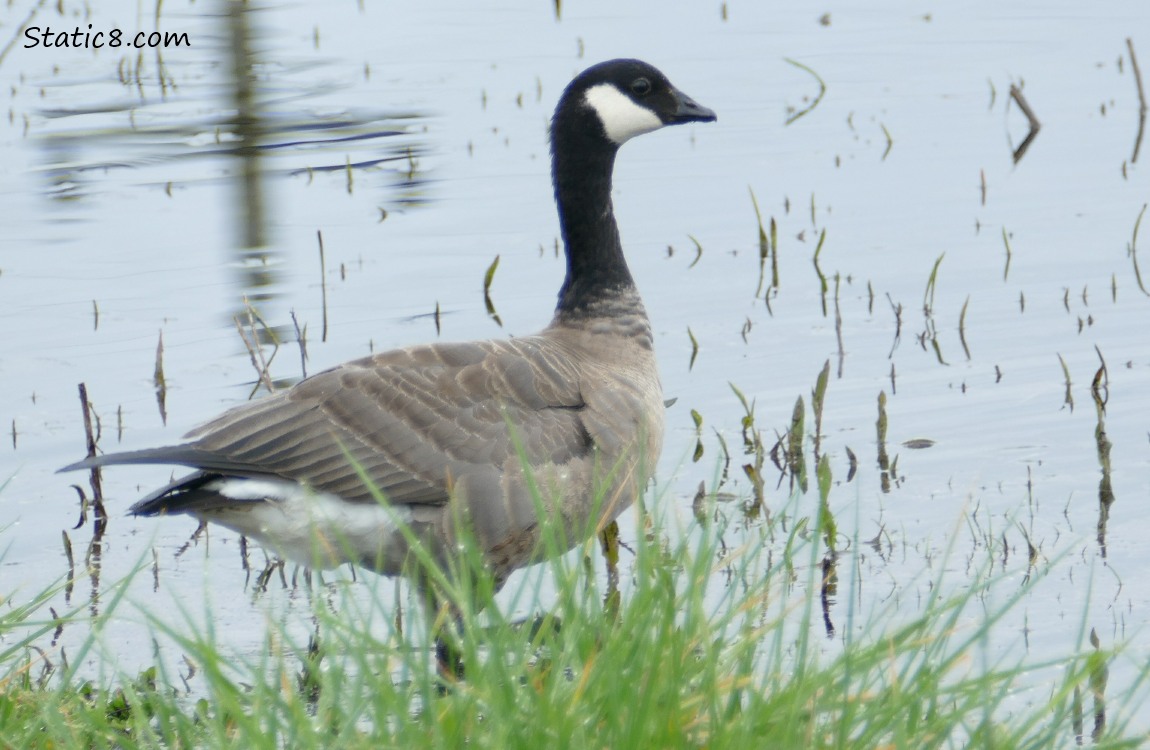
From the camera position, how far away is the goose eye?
23.2ft

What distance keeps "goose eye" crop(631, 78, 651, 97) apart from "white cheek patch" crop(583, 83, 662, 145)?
0.17ft

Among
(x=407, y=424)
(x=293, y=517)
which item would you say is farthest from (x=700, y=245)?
(x=293, y=517)

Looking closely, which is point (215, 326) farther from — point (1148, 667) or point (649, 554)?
point (1148, 667)

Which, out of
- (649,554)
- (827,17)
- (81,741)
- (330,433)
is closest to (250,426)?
(330,433)

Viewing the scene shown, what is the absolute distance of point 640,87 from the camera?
7109 millimetres

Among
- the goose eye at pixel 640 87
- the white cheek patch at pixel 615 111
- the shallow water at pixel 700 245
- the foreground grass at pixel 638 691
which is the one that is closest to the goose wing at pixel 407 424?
the shallow water at pixel 700 245

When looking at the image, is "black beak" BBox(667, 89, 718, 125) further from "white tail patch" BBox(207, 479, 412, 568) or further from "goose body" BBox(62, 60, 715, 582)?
"white tail patch" BBox(207, 479, 412, 568)

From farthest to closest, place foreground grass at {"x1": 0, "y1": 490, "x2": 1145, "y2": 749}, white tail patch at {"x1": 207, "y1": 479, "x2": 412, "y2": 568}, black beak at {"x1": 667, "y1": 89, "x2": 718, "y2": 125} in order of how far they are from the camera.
→ black beak at {"x1": 667, "y1": 89, "x2": 718, "y2": 125} → white tail patch at {"x1": 207, "y1": 479, "x2": 412, "y2": 568} → foreground grass at {"x1": 0, "y1": 490, "x2": 1145, "y2": 749}

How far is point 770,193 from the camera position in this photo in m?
11.1

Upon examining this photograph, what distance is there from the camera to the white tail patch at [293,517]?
18.3 feet

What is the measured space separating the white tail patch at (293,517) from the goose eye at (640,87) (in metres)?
2.34

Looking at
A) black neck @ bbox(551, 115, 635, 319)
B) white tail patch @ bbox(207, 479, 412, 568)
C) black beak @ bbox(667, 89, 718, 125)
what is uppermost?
black beak @ bbox(667, 89, 718, 125)

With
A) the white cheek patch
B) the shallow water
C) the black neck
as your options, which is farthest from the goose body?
the white cheek patch

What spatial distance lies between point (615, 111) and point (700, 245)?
311cm
